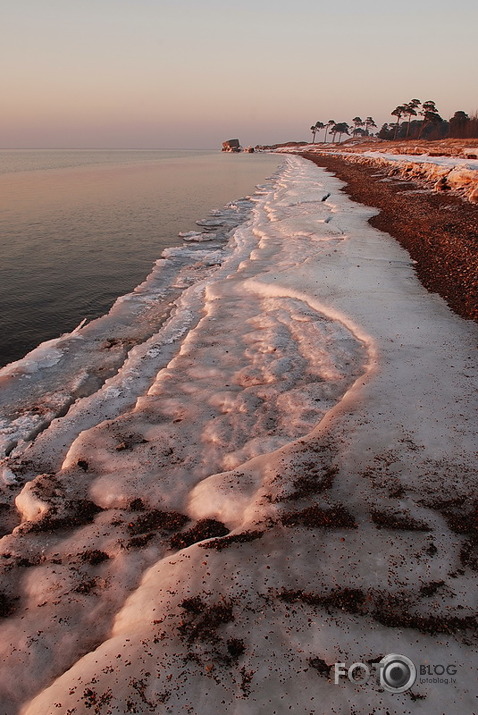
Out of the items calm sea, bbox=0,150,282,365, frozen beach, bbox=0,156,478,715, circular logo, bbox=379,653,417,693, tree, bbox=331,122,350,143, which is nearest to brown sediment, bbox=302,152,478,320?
frozen beach, bbox=0,156,478,715

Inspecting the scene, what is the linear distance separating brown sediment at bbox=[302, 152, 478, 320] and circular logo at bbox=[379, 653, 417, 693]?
7621mm

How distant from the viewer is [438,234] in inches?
589

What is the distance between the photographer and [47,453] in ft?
18.6

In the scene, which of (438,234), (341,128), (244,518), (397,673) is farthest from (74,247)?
(341,128)

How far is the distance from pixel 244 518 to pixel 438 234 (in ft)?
47.4

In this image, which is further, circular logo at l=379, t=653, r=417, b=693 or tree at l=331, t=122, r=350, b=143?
tree at l=331, t=122, r=350, b=143

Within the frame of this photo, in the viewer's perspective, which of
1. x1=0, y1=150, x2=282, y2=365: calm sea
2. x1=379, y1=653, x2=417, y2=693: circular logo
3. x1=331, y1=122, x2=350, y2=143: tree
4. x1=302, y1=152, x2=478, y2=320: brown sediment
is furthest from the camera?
x1=331, y1=122, x2=350, y2=143: tree

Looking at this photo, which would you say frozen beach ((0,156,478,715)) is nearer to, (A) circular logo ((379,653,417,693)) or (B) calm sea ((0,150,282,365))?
(A) circular logo ((379,653,417,693))

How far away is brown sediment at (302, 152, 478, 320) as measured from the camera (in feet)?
33.7

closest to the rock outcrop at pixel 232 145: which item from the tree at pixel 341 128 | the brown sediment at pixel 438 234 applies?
the tree at pixel 341 128

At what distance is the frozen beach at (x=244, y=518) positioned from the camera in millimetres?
2729

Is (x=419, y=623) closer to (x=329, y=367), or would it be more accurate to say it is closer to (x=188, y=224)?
(x=329, y=367)

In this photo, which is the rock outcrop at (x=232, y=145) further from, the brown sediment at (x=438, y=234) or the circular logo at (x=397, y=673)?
the circular logo at (x=397, y=673)

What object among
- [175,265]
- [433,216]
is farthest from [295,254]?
[433,216]
